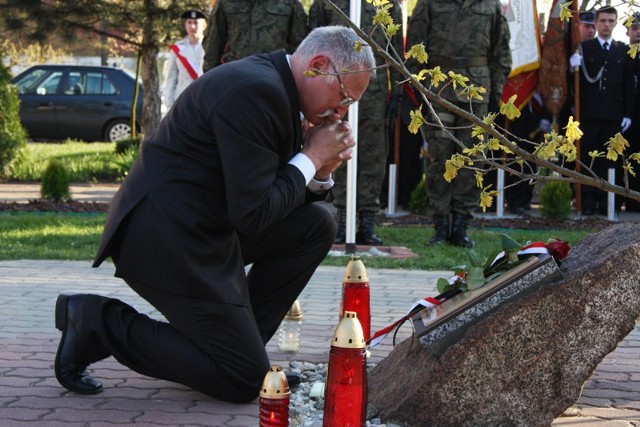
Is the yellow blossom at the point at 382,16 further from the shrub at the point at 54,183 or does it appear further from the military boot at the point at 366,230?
the shrub at the point at 54,183

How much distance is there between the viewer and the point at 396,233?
1117 centimetres

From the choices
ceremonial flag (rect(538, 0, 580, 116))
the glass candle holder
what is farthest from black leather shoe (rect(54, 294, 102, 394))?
ceremonial flag (rect(538, 0, 580, 116))

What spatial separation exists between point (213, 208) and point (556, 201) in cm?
859

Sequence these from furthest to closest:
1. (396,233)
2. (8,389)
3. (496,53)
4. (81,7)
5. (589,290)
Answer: (81,7) < (396,233) < (496,53) < (8,389) < (589,290)

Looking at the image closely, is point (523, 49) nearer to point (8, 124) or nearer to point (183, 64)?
point (183, 64)

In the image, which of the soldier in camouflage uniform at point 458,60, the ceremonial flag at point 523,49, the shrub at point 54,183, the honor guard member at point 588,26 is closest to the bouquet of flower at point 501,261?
the soldier in camouflage uniform at point 458,60

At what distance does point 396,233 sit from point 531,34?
3572 mm

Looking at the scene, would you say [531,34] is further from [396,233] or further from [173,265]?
[173,265]

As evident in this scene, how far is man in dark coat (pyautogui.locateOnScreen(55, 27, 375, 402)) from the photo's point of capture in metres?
4.39

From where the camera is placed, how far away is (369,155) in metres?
10.3

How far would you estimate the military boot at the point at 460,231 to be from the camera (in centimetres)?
1006

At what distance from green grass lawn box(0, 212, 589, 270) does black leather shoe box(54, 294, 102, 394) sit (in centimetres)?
400

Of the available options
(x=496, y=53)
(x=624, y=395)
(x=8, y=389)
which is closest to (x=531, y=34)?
(x=496, y=53)

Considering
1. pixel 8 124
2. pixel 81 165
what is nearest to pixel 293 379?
pixel 8 124
